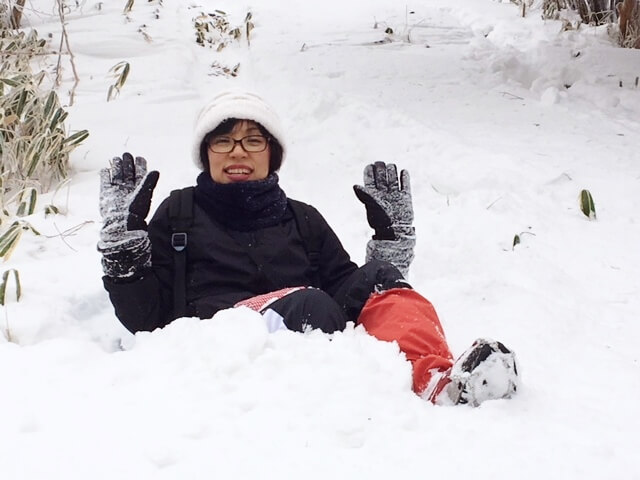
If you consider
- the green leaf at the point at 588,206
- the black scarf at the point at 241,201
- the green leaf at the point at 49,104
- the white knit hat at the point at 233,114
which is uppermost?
the green leaf at the point at 49,104

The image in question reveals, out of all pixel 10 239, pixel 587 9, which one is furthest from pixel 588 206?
pixel 587 9

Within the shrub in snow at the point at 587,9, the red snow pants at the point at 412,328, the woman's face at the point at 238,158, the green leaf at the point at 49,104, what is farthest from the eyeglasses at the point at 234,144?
the shrub in snow at the point at 587,9

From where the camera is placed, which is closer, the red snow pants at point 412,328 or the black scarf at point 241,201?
the red snow pants at point 412,328

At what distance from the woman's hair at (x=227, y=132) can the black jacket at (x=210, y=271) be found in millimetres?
222

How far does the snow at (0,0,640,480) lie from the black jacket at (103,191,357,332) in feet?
0.90

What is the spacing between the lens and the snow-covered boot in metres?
1.44

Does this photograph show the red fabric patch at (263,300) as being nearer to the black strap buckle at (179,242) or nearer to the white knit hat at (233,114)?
the black strap buckle at (179,242)

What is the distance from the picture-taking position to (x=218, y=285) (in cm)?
204

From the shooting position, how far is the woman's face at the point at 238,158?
214cm

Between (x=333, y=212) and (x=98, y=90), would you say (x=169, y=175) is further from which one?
(x=98, y=90)

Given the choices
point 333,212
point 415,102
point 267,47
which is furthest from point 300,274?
point 267,47

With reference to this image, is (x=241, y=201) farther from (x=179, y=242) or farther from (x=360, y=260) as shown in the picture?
(x=360, y=260)

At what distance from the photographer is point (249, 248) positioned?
6.84 feet

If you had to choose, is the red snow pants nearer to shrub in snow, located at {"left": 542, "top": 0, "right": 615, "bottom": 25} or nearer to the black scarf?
the black scarf
